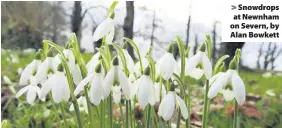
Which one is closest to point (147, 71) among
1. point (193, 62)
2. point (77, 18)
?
point (193, 62)

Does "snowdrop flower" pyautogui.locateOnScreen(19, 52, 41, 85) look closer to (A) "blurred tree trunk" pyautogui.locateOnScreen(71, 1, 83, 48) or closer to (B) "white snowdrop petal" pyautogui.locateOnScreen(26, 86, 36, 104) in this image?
(B) "white snowdrop petal" pyautogui.locateOnScreen(26, 86, 36, 104)

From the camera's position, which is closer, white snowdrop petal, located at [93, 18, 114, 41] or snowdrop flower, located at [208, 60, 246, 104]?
snowdrop flower, located at [208, 60, 246, 104]

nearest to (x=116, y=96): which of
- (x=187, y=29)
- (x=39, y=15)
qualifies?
(x=187, y=29)

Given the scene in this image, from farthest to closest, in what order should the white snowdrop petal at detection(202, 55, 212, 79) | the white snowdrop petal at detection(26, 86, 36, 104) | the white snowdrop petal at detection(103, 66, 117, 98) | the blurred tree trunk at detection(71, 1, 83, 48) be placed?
the blurred tree trunk at detection(71, 1, 83, 48) < the white snowdrop petal at detection(26, 86, 36, 104) < the white snowdrop petal at detection(202, 55, 212, 79) < the white snowdrop petal at detection(103, 66, 117, 98)

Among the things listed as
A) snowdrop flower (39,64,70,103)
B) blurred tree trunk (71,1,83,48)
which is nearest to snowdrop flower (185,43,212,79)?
snowdrop flower (39,64,70,103)

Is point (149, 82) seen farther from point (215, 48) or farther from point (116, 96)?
point (215, 48)

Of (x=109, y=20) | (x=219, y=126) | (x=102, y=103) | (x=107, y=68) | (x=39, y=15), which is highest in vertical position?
(x=39, y=15)

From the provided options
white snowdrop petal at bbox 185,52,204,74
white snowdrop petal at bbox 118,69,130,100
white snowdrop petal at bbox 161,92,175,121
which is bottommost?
white snowdrop petal at bbox 161,92,175,121
